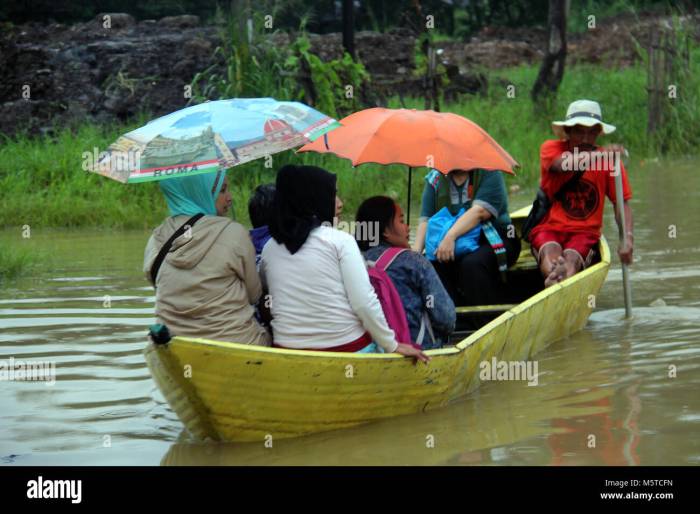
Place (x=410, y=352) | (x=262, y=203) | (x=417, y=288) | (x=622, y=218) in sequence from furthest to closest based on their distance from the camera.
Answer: (x=622, y=218) → (x=262, y=203) → (x=417, y=288) → (x=410, y=352)

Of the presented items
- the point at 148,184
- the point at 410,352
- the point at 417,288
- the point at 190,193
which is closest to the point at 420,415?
the point at 410,352

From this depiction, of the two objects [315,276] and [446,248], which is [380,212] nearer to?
[315,276]

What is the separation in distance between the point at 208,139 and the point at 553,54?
13940 millimetres

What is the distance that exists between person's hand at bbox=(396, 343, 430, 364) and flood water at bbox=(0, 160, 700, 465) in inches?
14.4

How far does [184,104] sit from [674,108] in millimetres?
6723

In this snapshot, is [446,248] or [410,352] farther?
[446,248]

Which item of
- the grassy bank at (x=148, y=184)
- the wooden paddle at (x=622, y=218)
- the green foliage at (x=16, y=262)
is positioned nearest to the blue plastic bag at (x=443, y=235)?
the wooden paddle at (x=622, y=218)

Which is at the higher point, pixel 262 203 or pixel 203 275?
pixel 262 203

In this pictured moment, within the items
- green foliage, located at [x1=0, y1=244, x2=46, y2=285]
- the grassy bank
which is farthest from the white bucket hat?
the grassy bank

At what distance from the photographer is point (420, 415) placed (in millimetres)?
6344

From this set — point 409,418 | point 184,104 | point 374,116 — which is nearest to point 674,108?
point 184,104

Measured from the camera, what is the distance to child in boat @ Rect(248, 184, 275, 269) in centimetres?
638

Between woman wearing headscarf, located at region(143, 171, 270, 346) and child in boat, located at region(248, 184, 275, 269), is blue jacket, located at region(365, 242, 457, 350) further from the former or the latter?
woman wearing headscarf, located at region(143, 171, 270, 346)

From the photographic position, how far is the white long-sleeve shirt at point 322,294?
19.0 ft
